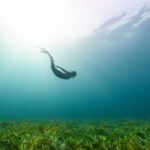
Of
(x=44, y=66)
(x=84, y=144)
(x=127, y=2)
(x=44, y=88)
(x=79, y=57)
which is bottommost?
(x=84, y=144)

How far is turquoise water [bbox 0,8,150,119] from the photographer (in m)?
60.8

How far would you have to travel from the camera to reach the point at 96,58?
73.6 metres

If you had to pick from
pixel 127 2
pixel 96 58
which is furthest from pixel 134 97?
pixel 127 2

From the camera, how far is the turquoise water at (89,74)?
200ft

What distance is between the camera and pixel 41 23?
59.9 m

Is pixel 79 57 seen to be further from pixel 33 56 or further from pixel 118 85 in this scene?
pixel 118 85

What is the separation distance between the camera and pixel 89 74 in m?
93.1

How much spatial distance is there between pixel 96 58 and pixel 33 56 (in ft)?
53.1

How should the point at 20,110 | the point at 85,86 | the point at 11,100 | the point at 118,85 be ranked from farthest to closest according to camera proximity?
1. the point at 20,110
2. the point at 11,100
3. the point at 85,86
4. the point at 118,85

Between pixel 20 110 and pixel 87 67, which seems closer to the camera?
pixel 87 67

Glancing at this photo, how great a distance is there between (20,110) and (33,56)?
338 ft

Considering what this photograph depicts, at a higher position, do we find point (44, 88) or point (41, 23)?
point (44, 88)

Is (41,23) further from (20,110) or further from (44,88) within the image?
(20,110)

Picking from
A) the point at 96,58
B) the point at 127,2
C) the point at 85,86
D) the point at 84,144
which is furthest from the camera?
the point at 85,86
